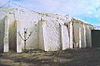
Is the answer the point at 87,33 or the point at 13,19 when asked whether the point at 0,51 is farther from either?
the point at 87,33

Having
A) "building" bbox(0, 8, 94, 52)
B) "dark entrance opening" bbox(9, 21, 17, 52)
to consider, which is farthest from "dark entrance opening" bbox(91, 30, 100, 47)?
"dark entrance opening" bbox(9, 21, 17, 52)

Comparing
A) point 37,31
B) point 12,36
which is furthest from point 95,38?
point 12,36

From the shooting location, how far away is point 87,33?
22.8 meters

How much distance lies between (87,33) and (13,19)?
8.89m

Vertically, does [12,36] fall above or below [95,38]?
above

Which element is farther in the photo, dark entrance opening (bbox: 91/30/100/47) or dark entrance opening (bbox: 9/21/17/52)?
dark entrance opening (bbox: 91/30/100/47)

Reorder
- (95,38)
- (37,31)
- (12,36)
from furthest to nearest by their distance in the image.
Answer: (95,38), (37,31), (12,36)

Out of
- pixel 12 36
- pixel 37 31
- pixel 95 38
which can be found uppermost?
pixel 37 31

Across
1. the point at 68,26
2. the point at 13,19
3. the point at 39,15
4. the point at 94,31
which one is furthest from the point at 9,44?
the point at 94,31

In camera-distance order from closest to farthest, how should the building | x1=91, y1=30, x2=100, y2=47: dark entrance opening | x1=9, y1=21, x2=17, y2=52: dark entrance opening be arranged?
the building → x1=9, y1=21, x2=17, y2=52: dark entrance opening → x1=91, y1=30, x2=100, y2=47: dark entrance opening

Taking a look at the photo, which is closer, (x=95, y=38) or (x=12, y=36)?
(x=12, y=36)

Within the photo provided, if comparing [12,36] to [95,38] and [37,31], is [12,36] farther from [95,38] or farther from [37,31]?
[95,38]

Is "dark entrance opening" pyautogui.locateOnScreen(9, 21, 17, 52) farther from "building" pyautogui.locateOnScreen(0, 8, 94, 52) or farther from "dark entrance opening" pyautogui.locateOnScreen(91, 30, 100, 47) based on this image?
"dark entrance opening" pyautogui.locateOnScreen(91, 30, 100, 47)

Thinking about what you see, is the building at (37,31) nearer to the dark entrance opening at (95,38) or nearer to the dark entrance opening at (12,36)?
the dark entrance opening at (12,36)
